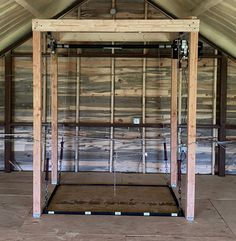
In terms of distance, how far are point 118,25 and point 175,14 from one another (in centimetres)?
239

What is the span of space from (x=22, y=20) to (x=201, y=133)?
3.43m

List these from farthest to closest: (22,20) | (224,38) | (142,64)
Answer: (142,64)
(224,38)
(22,20)

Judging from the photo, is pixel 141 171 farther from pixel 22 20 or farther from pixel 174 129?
pixel 22 20

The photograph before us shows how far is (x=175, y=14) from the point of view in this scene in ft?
21.5

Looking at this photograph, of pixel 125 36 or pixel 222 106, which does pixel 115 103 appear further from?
pixel 222 106

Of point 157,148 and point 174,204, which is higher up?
point 157,148

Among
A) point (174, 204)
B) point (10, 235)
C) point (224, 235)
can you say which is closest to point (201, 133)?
point (174, 204)

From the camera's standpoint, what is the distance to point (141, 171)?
279 inches

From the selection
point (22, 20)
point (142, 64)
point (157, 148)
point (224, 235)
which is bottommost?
point (224, 235)

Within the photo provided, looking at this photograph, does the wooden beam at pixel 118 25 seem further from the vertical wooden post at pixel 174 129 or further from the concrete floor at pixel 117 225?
the concrete floor at pixel 117 225

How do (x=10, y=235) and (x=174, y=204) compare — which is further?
(x=174, y=204)

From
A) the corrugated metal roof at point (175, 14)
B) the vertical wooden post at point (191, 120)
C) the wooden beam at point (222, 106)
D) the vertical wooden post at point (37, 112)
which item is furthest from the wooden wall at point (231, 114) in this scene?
the vertical wooden post at point (37, 112)

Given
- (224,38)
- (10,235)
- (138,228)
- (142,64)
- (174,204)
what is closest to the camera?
(10,235)

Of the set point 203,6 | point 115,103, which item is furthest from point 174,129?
point 203,6
